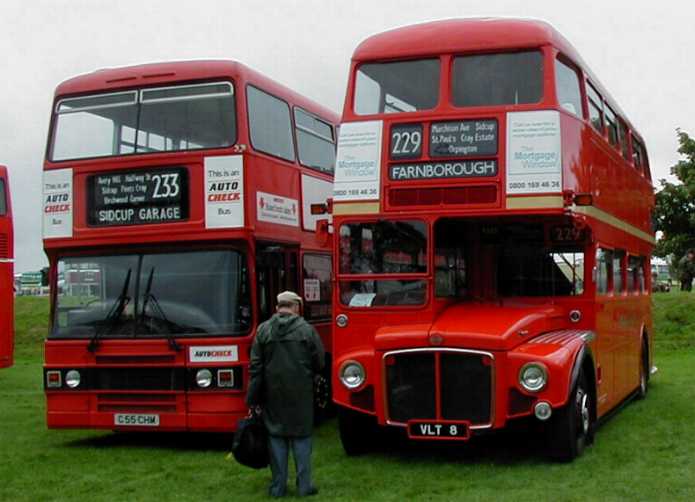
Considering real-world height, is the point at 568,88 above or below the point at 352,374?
above

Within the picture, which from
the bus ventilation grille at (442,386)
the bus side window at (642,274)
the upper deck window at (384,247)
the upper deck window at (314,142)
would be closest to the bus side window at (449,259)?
the upper deck window at (384,247)

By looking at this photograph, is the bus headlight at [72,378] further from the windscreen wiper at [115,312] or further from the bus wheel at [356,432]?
the bus wheel at [356,432]

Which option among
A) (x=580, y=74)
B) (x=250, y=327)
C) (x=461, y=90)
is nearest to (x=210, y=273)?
(x=250, y=327)

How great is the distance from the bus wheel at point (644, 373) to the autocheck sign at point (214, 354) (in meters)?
7.41

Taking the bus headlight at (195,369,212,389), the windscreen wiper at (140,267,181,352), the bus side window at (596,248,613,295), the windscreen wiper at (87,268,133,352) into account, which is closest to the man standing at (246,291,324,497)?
the bus headlight at (195,369,212,389)

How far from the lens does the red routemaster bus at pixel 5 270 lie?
69.6 ft

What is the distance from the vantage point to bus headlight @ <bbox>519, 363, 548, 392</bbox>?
425 inches

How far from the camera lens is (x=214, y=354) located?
12.8 meters

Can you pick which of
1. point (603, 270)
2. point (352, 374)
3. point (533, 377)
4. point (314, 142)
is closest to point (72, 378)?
point (352, 374)

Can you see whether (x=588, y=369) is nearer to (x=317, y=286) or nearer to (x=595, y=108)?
(x=595, y=108)

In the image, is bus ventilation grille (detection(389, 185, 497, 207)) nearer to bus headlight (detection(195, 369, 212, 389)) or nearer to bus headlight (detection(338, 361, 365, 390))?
bus headlight (detection(338, 361, 365, 390))

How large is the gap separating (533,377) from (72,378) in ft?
18.1

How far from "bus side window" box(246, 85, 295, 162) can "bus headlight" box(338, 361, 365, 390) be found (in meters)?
3.22

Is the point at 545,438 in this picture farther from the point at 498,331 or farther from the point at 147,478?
the point at 147,478
